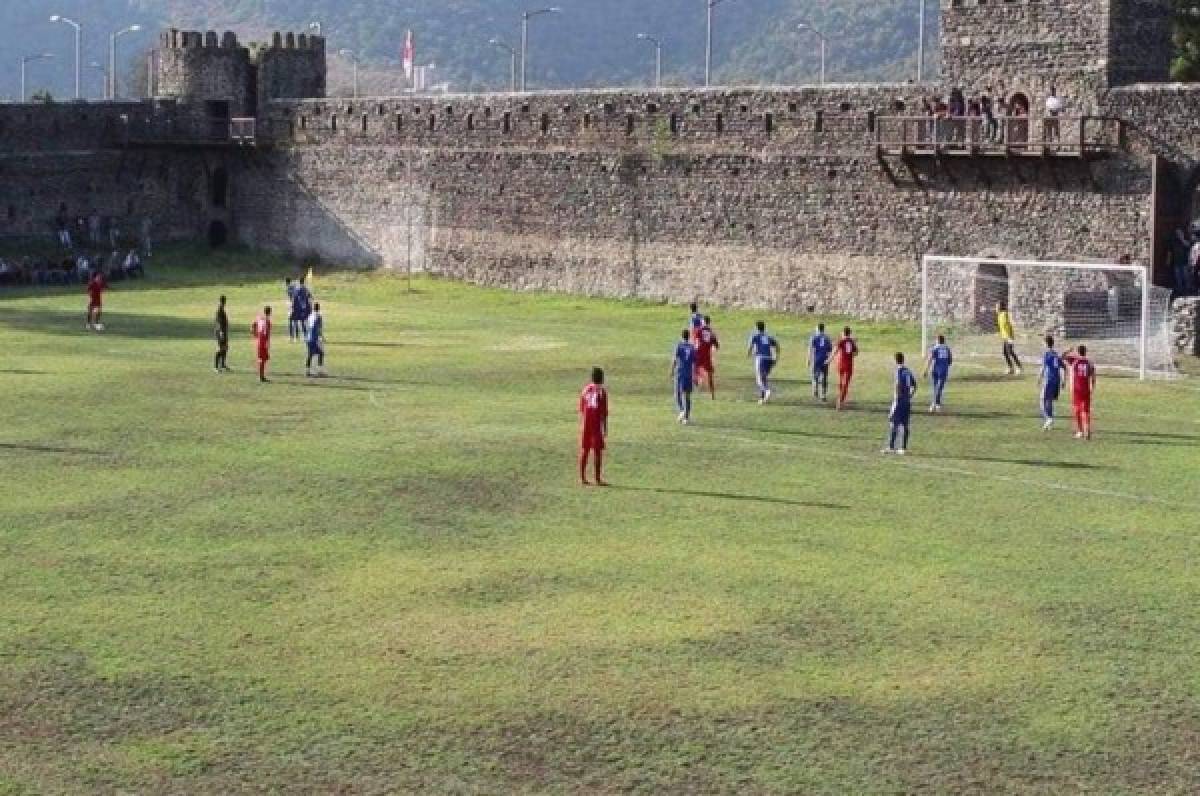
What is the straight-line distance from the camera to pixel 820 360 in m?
30.5

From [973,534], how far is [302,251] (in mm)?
40525

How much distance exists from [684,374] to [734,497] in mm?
5533

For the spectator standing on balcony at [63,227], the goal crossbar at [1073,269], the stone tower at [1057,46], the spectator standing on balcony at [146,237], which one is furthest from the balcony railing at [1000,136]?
the spectator standing on balcony at [63,227]

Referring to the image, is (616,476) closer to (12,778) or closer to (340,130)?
(12,778)

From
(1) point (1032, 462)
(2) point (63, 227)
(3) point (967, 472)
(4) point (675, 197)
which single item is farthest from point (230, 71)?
(3) point (967, 472)

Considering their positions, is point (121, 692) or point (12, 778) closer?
point (12, 778)

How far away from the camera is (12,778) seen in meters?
13.2

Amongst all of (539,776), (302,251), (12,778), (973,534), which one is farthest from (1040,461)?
(302,251)

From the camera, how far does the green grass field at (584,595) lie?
1382 cm

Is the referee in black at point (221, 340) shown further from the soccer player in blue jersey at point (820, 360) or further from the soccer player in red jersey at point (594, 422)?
the soccer player in red jersey at point (594, 422)

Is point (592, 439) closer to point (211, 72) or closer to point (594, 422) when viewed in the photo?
point (594, 422)

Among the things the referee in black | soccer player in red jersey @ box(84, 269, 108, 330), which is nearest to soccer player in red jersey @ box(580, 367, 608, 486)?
the referee in black

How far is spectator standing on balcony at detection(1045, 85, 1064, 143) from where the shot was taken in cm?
3890

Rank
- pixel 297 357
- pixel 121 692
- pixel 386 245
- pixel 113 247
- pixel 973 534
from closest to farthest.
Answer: pixel 121 692 → pixel 973 534 → pixel 297 357 → pixel 386 245 → pixel 113 247
